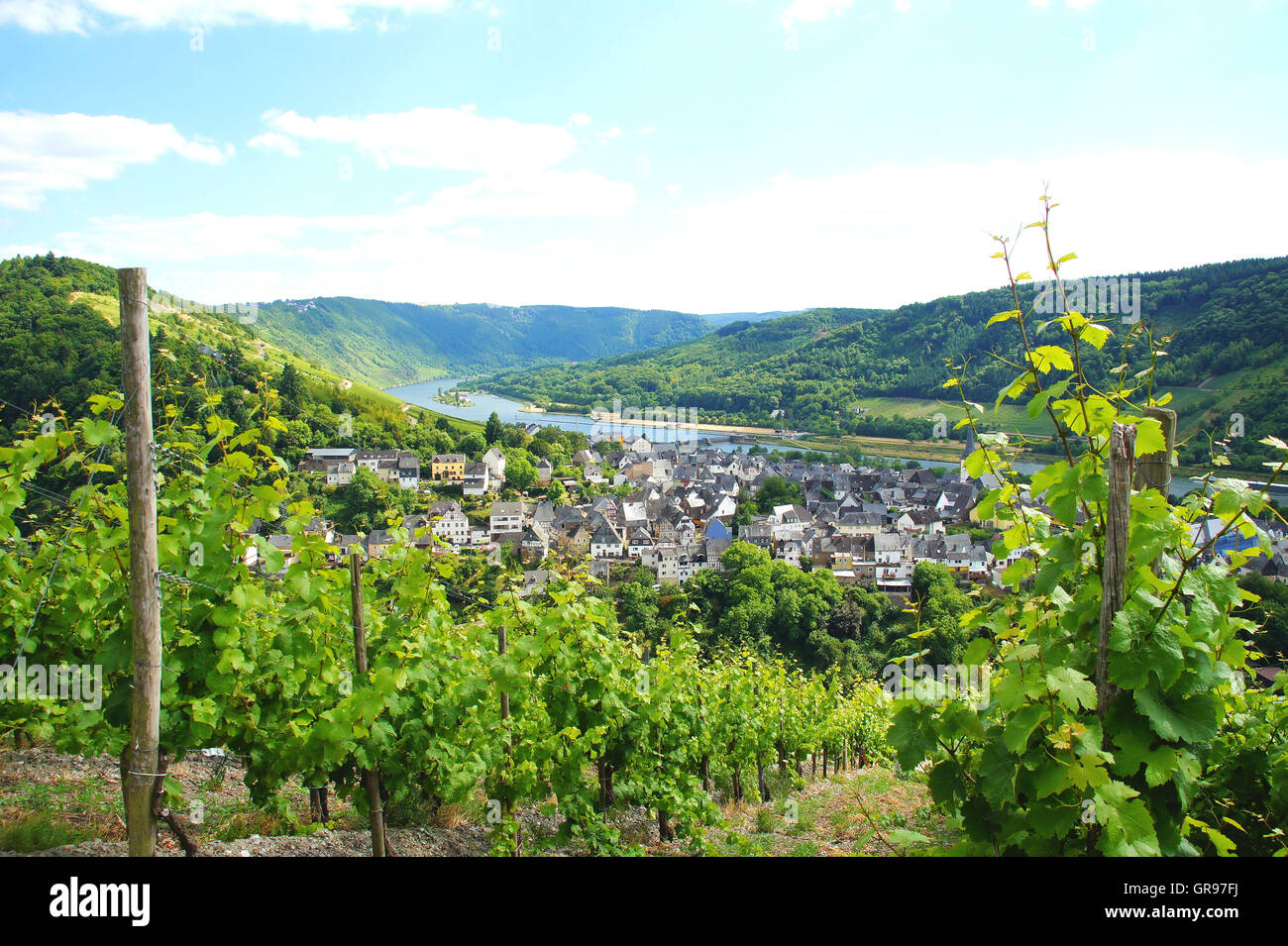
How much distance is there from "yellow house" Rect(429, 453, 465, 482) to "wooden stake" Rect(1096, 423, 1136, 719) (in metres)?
56.9

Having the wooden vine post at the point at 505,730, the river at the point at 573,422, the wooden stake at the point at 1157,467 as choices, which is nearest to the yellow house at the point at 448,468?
the river at the point at 573,422

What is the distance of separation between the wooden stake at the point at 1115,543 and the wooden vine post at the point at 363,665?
330 cm

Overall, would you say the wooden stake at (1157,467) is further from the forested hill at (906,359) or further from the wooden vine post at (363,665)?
the forested hill at (906,359)

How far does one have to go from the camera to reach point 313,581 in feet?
12.5

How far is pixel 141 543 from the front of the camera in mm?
3152

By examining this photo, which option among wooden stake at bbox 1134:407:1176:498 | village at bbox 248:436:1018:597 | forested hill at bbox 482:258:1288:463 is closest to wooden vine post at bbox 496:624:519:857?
wooden stake at bbox 1134:407:1176:498

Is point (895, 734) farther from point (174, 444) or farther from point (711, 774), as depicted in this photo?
point (711, 774)

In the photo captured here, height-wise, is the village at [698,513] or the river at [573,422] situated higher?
the river at [573,422]

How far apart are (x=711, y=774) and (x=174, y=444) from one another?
6.59 metres

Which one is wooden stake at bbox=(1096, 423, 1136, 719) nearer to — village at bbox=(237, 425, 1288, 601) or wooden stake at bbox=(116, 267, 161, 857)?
wooden stake at bbox=(116, 267, 161, 857)

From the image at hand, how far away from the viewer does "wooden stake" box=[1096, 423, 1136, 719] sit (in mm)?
2213

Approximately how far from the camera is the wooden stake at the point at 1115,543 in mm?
2213
